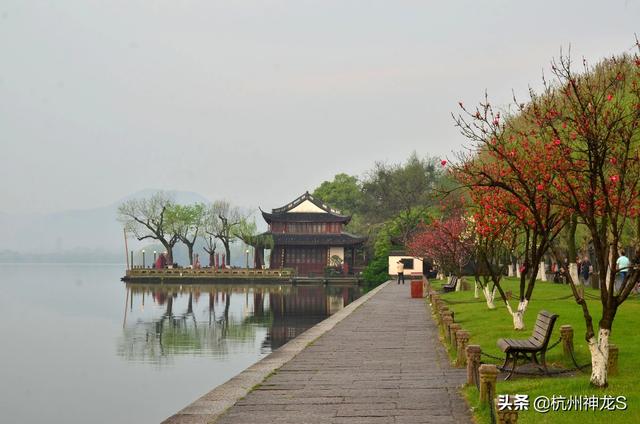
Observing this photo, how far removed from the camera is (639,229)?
11.9 metres

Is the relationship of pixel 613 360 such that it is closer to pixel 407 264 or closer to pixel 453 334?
pixel 453 334

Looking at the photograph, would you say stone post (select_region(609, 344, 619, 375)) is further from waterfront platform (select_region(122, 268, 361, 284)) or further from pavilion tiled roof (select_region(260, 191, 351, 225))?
pavilion tiled roof (select_region(260, 191, 351, 225))

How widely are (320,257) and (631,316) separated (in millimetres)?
74104

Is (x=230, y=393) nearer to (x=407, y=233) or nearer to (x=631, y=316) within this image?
(x=631, y=316)

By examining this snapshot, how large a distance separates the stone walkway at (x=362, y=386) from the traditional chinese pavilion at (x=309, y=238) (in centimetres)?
6967

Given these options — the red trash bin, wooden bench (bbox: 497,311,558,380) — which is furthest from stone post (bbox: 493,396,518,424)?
the red trash bin

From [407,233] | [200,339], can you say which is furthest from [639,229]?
[407,233]

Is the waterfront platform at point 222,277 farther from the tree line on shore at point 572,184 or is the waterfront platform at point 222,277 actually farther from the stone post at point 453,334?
the stone post at point 453,334

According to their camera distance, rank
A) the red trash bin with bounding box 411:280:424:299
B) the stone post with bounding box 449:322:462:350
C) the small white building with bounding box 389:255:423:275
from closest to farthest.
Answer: the stone post with bounding box 449:322:462:350
the red trash bin with bounding box 411:280:424:299
the small white building with bounding box 389:255:423:275

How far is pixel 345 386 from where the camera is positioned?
1377 cm

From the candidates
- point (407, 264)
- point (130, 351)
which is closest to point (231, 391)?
point (130, 351)

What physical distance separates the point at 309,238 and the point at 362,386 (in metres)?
80.2

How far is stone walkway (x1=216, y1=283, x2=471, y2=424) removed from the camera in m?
11.2

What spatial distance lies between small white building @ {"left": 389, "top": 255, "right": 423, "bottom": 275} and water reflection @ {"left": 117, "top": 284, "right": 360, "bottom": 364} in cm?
1864
